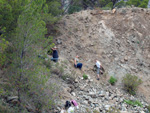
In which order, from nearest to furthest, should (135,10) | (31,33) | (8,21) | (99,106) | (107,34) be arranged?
(31,33), (8,21), (99,106), (107,34), (135,10)

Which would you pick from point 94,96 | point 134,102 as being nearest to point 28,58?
point 94,96

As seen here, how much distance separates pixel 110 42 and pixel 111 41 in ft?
0.35

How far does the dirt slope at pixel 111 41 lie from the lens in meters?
10.1

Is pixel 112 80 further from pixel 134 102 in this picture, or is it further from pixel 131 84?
pixel 134 102

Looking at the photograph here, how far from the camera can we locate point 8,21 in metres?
6.01

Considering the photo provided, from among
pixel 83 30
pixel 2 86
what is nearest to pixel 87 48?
pixel 83 30

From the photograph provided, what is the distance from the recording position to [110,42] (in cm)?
1112

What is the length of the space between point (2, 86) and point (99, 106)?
12.3 feet

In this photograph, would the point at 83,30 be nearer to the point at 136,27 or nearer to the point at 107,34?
the point at 107,34

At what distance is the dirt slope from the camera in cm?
1012

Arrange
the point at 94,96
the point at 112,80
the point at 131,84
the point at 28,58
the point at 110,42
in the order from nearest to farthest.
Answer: the point at 28,58
the point at 94,96
the point at 131,84
the point at 112,80
the point at 110,42

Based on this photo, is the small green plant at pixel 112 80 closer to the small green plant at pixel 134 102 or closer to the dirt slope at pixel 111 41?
the dirt slope at pixel 111 41

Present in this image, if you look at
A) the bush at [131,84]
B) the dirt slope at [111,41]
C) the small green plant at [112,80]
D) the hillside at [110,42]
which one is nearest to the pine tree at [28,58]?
the hillside at [110,42]

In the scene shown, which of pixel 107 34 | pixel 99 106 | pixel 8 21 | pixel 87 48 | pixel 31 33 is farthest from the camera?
pixel 107 34
